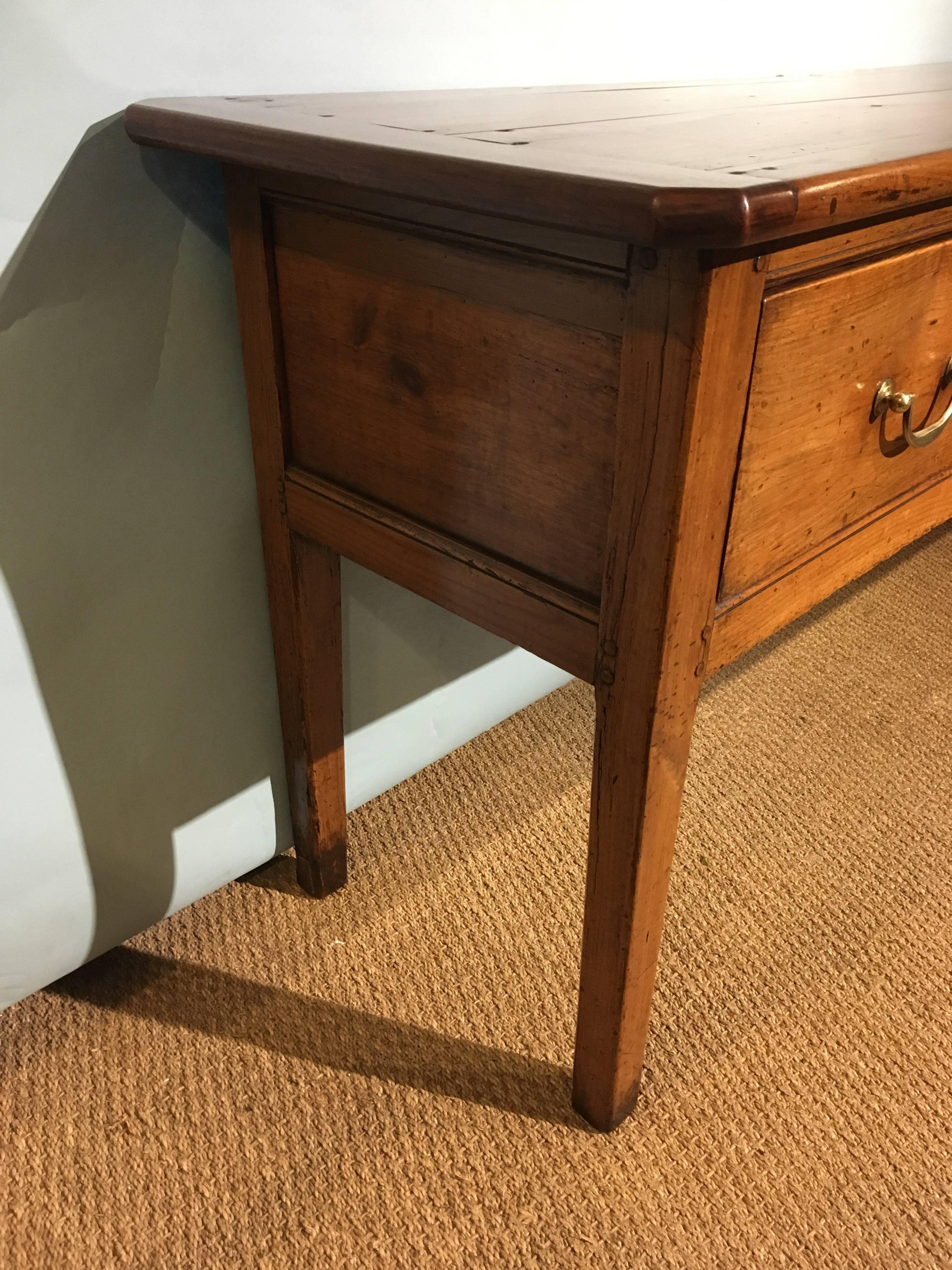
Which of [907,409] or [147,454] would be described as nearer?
[907,409]

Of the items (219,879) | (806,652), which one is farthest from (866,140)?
(806,652)

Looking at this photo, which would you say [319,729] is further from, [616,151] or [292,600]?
[616,151]

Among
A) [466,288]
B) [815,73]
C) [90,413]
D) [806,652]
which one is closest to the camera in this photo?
[466,288]

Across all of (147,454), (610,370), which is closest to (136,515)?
(147,454)

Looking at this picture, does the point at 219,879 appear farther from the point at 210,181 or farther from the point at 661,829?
the point at 210,181

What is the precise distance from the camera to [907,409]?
0.64m

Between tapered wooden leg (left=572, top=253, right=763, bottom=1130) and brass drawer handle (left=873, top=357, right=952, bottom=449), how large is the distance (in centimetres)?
17

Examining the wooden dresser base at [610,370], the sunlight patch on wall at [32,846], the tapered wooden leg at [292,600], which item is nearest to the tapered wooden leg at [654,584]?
the wooden dresser base at [610,370]

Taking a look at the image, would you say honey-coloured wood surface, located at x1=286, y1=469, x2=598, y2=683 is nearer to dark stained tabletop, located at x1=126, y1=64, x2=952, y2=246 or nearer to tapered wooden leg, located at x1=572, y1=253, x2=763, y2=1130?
tapered wooden leg, located at x1=572, y1=253, x2=763, y2=1130

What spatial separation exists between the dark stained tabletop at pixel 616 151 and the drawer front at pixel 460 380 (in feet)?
0.18

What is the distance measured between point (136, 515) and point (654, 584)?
0.45 meters

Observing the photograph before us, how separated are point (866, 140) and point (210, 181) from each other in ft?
1.50

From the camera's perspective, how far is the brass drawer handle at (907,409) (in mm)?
630

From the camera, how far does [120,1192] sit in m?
0.75
